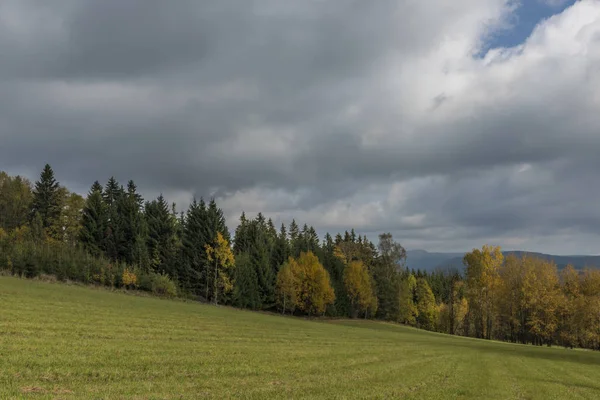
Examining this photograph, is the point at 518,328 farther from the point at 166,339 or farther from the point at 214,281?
the point at 166,339

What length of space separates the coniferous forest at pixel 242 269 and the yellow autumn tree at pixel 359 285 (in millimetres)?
272

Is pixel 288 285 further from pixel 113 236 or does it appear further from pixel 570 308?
pixel 570 308

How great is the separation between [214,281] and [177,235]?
2939 centimetres

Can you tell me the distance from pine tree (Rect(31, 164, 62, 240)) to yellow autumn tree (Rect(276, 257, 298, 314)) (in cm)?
5746

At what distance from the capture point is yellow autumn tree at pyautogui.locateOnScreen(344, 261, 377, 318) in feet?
322

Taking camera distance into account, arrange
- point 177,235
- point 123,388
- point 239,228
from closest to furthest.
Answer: point 123,388, point 177,235, point 239,228

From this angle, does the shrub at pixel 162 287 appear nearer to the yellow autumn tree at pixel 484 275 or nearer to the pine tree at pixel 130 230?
the pine tree at pixel 130 230

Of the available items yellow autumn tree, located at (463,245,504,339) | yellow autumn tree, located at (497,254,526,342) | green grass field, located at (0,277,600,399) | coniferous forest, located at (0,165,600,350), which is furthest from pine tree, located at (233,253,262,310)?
yellow autumn tree, located at (497,254,526,342)

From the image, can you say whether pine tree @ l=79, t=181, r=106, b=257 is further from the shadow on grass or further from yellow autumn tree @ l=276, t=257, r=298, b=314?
the shadow on grass

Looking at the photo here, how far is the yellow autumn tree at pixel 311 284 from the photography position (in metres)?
86.9

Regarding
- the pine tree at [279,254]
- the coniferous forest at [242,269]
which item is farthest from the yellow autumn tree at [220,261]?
the pine tree at [279,254]

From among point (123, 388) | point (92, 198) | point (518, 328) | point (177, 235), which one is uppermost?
point (92, 198)

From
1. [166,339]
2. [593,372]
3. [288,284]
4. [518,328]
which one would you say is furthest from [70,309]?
[518,328]

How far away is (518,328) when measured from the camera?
82625mm
